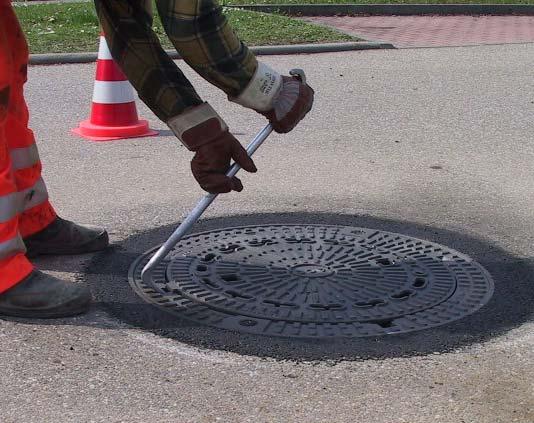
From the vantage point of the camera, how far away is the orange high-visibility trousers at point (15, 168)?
3045mm

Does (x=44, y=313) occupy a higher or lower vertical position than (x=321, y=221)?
higher

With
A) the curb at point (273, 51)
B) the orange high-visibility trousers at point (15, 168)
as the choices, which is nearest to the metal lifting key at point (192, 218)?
the orange high-visibility trousers at point (15, 168)

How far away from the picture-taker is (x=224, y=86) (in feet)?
9.50

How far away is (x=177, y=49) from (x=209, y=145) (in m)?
0.30

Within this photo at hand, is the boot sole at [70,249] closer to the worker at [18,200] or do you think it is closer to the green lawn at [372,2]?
the worker at [18,200]

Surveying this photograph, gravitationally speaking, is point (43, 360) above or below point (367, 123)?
above

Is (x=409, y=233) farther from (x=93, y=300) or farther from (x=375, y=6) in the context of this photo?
(x=375, y=6)

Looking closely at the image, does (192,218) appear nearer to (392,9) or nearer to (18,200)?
(18,200)

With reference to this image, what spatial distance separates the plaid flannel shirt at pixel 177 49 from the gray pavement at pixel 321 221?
717mm

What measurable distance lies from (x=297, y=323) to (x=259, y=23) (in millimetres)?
7288

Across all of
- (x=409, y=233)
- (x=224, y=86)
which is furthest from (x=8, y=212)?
(x=409, y=233)

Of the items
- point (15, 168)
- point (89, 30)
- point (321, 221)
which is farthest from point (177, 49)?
point (89, 30)

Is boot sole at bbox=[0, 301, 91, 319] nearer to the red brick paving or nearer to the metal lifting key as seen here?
the metal lifting key

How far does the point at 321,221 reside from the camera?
411cm
